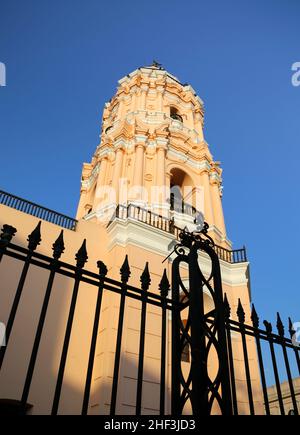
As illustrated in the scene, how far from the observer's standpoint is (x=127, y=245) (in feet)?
39.3

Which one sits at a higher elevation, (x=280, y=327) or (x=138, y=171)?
(x=138, y=171)

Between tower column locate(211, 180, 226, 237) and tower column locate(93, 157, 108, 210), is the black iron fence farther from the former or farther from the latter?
tower column locate(211, 180, 226, 237)

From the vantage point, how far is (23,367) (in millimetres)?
8656

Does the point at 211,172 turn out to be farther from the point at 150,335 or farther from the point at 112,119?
the point at 150,335

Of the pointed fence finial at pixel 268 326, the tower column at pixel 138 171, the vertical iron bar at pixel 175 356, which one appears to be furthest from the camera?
the tower column at pixel 138 171

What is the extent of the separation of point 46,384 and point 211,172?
1398cm

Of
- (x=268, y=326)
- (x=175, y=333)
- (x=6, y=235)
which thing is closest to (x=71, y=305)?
(x=6, y=235)

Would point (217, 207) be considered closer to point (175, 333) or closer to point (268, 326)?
point (268, 326)

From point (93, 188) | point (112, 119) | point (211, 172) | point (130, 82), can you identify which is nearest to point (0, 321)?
point (93, 188)

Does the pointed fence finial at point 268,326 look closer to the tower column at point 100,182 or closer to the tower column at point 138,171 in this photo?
the tower column at point 138,171

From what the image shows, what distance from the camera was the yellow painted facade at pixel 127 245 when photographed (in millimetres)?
9125

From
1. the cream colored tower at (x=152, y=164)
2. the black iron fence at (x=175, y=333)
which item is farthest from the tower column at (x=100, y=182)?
the black iron fence at (x=175, y=333)

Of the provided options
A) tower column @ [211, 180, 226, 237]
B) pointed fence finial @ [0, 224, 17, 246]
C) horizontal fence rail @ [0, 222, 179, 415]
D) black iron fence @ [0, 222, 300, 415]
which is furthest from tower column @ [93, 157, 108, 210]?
pointed fence finial @ [0, 224, 17, 246]

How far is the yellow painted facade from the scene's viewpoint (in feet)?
29.9
